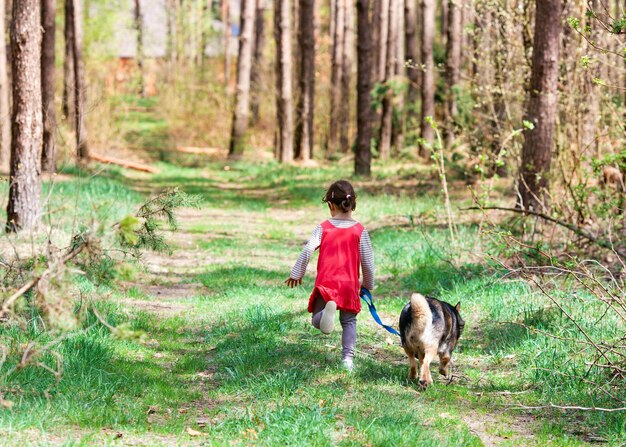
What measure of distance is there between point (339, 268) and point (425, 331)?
2.70ft

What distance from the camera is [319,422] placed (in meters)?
4.84

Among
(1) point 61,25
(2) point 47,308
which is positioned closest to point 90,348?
(2) point 47,308

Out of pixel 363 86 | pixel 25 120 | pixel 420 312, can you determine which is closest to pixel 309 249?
pixel 420 312

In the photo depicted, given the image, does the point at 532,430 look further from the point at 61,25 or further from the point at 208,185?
the point at 61,25

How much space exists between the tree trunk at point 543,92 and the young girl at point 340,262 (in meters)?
5.24

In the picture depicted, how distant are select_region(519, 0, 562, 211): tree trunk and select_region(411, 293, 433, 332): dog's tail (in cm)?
565

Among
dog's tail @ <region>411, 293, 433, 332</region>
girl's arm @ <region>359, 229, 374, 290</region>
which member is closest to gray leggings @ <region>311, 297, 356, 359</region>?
girl's arm @ <region>359, 229, 374, 290</region>

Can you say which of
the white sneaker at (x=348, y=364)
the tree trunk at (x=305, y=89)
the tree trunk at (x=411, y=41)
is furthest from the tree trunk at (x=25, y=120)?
the tree trunk at (x=411, y=41)

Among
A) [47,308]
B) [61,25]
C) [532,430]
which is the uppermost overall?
[61,25]

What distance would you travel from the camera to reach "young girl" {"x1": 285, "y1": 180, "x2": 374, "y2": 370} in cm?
598

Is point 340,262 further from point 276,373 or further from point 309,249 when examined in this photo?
point 276,373

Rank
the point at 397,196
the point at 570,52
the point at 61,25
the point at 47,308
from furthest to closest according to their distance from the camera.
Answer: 1. the point at 61,25
2. the point at 397,196
3. the point at 570,52
4. the point at 47,308

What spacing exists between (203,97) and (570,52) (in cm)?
2122

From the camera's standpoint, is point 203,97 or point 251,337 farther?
point 203,97
